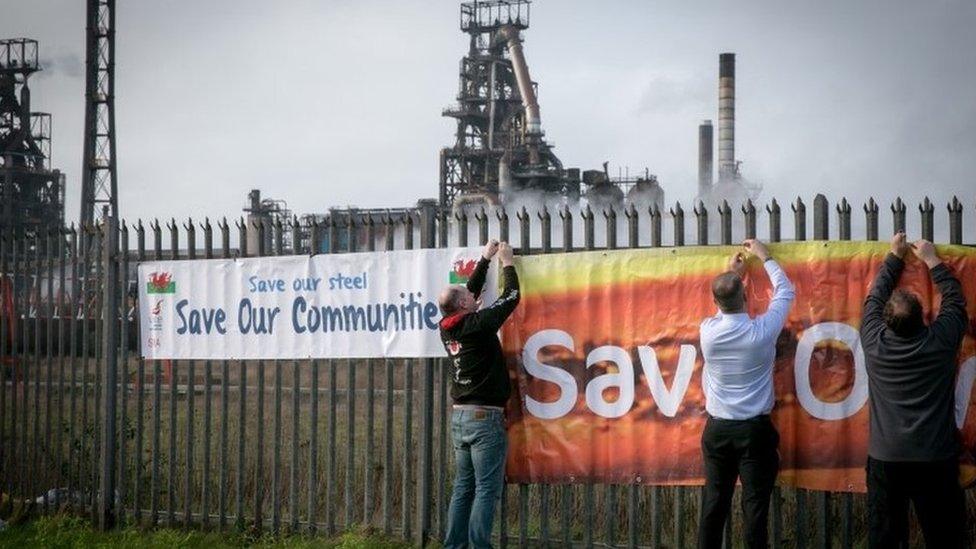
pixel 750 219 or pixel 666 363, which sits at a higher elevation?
pixel 750 219

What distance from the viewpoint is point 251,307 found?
29.2 feet

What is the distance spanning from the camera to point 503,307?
7.12m

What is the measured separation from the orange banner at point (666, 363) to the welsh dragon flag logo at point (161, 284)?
10.8 feet

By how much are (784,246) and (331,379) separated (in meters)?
3.69

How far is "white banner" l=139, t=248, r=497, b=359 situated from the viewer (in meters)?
8.07

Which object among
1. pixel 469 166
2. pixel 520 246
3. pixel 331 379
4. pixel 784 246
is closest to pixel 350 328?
pixel 331 379

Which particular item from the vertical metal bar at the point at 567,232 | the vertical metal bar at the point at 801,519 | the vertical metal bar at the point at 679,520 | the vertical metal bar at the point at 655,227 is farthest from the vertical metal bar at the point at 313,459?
the vertical metal bar at the point at 801,519

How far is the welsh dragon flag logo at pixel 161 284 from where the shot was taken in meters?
9.43

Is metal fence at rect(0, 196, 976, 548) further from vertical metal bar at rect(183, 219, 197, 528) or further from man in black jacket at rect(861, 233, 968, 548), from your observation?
man in black jacket at rect(861, 233, 968, 548)

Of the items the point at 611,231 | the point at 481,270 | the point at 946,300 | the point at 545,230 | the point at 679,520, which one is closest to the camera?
the point at 946,300

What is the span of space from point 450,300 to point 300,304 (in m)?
1.93

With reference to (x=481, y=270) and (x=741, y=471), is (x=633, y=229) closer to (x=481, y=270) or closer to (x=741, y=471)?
(x=481, y=270)

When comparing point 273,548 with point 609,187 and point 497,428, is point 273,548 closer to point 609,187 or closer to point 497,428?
point 497,428

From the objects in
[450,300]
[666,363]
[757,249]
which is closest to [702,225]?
[757,249]
